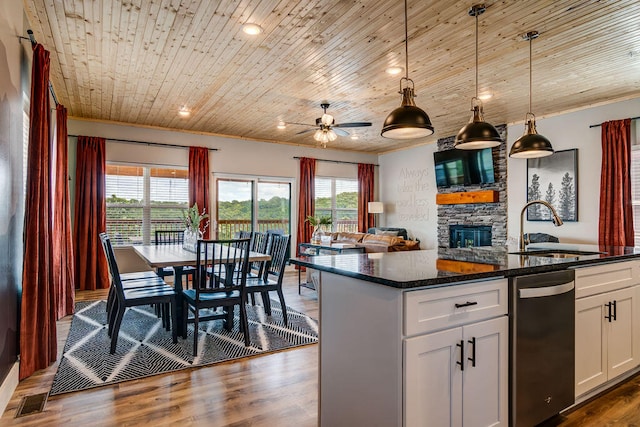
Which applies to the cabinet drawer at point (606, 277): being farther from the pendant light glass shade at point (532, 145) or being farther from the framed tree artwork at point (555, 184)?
the framed tree artwork at point (555, 184)

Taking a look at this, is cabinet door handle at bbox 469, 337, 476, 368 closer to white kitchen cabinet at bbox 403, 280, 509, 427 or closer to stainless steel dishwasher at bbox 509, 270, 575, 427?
white kitchen cabinet at bbox 403, 280, 509, 427

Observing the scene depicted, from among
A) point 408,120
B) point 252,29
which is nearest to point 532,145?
point 408,120

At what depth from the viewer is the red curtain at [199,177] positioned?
691 cm

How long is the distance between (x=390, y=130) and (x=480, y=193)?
5.08m

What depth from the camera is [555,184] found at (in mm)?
5809

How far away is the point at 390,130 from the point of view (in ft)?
7.76

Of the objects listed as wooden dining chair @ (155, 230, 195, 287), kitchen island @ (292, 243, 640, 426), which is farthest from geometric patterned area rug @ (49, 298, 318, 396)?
kitchen island @ (292, 243, 640, 426)

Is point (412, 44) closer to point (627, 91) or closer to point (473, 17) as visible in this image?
point (473, 17)

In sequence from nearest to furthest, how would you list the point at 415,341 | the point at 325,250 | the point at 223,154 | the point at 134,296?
1. the point at 415,341
2. the point at 134,296
3. the point at 325,250
4. the point at 223,154

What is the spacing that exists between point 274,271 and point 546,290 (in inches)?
114

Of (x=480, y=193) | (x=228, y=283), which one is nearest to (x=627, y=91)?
(x=480, y=193)

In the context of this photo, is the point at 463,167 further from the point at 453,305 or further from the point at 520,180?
the point at 453,305

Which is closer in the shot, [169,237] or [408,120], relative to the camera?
[408,120]

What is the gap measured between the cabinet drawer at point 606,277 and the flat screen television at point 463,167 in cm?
413
